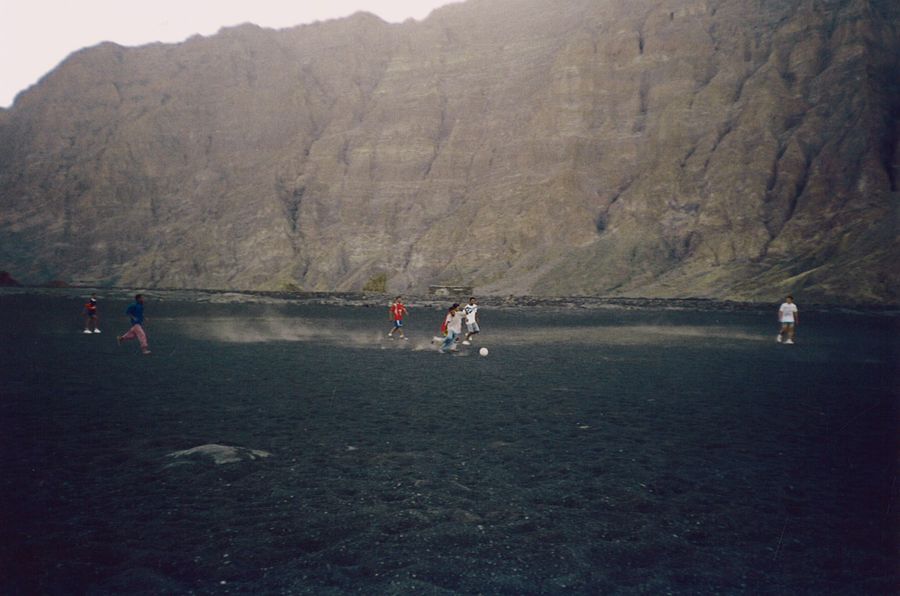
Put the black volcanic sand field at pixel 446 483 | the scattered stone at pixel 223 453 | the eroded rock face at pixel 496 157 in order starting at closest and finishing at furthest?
the black volcanic sand field at pixel 446 483 → the scattered stone at pixel 223 453 → the eroded rock face at pixel 496 157

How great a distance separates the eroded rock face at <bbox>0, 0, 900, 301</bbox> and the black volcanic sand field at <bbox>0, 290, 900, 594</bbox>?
6849 centimetres

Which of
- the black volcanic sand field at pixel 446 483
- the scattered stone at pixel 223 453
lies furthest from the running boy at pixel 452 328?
the scattered stone at pixel 223 453

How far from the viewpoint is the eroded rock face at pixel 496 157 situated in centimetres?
9362

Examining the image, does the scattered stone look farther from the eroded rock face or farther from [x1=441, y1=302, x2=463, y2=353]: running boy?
the eroded rock face

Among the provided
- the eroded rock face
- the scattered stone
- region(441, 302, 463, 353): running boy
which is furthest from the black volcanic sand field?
the eroded rock face

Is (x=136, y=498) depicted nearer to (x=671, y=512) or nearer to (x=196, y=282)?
(x=671, y=512)

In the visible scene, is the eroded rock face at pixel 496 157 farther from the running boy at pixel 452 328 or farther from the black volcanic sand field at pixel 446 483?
the black volcanic sand field at pixel 446 483

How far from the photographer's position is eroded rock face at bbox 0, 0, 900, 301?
93625 mm

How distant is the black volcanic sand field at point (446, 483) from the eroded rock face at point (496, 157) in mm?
68490

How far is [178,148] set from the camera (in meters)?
146

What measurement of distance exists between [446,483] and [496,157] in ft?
→ 389

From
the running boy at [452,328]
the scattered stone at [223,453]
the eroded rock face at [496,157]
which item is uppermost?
the eroded rock face at [496,157]

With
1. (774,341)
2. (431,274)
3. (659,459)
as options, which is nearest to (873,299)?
(774,341)

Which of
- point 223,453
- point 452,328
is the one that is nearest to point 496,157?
point 452,328
